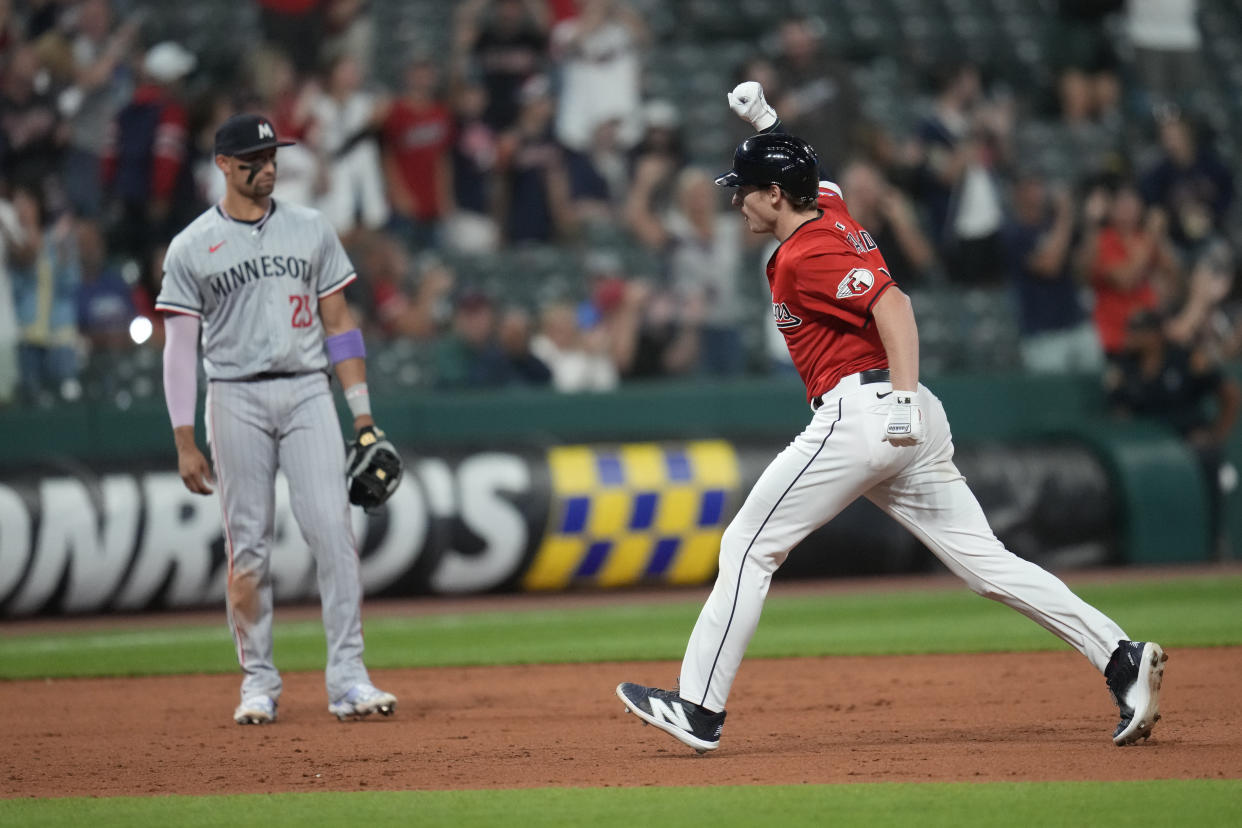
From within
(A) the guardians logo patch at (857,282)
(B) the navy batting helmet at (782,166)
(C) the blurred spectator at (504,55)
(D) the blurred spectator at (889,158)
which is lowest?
(A) the guardians logo patch at (857,282)

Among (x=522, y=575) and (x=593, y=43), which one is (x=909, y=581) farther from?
(x=593, y=43)

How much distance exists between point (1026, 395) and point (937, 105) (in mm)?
3397

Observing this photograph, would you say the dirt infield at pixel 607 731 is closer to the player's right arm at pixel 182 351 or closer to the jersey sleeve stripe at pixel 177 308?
the player's right arm at pixel 182 351

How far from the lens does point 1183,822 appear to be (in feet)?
14.2

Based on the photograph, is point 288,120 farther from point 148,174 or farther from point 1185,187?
point 1185,187

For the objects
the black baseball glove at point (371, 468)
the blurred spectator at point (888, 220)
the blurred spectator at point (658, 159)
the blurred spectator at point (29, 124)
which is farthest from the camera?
the blurred spectator at point (658, 159)

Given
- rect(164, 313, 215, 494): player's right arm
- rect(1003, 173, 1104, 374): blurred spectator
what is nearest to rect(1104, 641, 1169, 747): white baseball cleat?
rect(164, 313, 215, 494): player's right arm

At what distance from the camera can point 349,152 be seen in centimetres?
1315

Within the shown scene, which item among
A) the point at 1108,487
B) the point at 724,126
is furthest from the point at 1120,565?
the point at 724,126

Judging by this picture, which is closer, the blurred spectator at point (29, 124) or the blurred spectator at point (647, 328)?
the blurred spectator at point (29, 124)

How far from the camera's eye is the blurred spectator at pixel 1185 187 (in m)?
15.3

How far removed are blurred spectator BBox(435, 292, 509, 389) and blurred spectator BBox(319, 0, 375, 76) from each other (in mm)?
2774

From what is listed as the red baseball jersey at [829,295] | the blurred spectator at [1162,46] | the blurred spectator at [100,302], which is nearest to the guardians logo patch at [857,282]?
the red baseball jersey at [829,295]

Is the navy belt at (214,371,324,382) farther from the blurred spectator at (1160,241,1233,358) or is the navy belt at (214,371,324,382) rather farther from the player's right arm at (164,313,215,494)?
the blurred spectator at (1160,241,1233,358)
